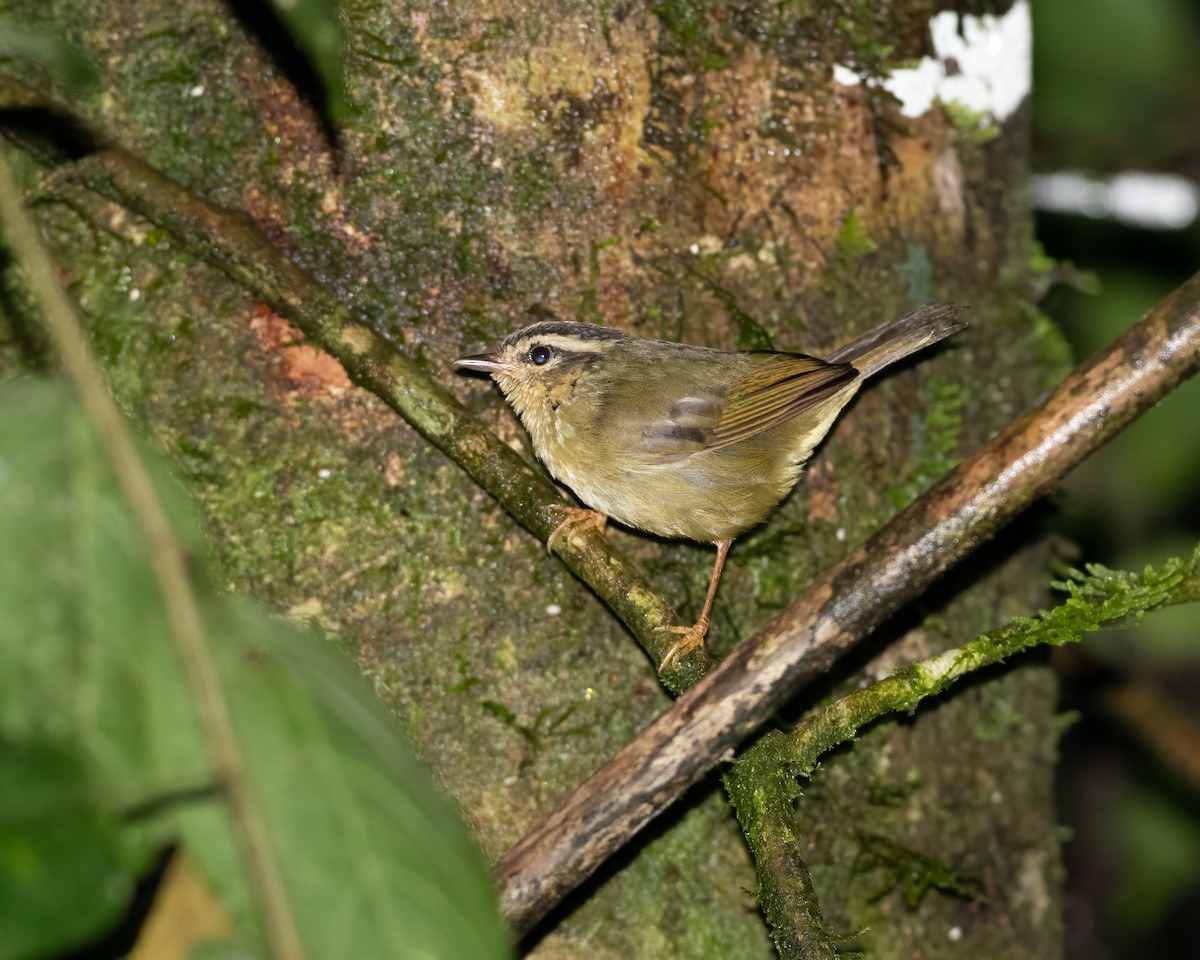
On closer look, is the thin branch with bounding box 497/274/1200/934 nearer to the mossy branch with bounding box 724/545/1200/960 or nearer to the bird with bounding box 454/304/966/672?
the mossy branch with bounding box 724/545/1200/960

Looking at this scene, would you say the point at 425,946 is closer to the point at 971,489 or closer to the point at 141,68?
the point at 971,489

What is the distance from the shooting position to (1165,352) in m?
2.33

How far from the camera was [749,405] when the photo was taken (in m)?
3.84

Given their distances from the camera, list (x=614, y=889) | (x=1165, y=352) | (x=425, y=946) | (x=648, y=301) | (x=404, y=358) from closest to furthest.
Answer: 1. (x=425, y=946)
2. (x=1165, y=352)
3. (x=614, y=889)
4. (x=404, y=358)
5. (x=648, y=301)

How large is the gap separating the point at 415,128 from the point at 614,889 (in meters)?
2.00

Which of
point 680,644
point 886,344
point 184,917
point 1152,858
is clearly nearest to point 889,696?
point 680,644

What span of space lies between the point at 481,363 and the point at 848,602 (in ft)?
4.37

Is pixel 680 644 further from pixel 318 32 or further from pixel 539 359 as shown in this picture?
pixel 318 32

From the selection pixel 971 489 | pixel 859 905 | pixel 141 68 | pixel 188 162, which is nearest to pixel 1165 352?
pixel 971 489

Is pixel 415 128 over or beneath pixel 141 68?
beneath

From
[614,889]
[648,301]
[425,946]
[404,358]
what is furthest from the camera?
[648,301]

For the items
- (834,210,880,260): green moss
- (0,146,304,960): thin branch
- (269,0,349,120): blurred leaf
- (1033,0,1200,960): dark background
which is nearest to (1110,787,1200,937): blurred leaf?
(1033,0,1200,960): dark background

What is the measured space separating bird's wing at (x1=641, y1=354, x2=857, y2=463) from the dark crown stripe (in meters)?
0.48

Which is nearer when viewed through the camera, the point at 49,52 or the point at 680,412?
the point at 49,52
